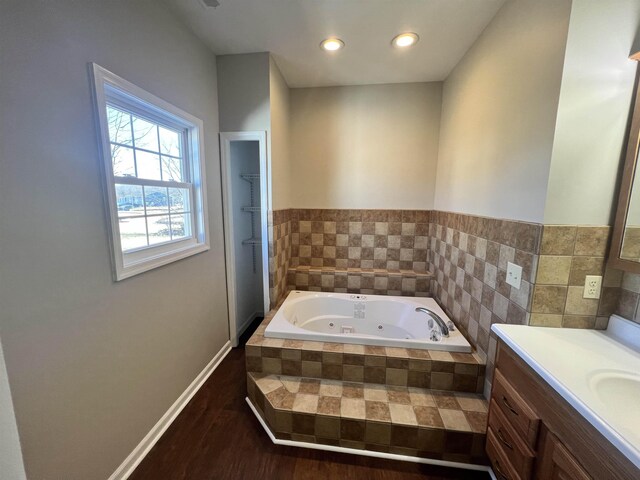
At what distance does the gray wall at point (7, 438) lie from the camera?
0.47 metres

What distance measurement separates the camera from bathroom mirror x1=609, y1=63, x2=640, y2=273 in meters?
1.09

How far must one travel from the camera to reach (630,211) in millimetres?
1117

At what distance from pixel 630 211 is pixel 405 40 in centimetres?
174

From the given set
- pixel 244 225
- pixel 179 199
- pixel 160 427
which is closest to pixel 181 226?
pixel 179 199

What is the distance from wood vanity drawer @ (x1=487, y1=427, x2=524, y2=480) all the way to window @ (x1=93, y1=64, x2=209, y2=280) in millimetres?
2005

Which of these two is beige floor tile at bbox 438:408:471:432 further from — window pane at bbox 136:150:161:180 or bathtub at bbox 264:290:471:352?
window pane at bbox 136:150:161:180

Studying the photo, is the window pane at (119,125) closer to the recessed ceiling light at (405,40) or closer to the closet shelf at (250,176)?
the closet shelf at (250,176)

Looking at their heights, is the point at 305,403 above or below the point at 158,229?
below

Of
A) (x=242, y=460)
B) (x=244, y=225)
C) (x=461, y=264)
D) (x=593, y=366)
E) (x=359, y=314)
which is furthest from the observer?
(x=244, y=225)

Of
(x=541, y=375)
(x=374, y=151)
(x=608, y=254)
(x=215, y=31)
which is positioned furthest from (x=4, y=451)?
(x=374, y=151)

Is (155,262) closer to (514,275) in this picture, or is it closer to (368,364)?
(368,364)

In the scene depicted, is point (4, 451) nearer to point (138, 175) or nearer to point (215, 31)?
point (138, 175)

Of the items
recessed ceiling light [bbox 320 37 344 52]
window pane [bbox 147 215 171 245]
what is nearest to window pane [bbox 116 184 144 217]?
window pane [bbox 147 215 171 245]

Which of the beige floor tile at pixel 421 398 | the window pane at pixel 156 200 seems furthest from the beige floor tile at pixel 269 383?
the window pane at pixel 156 200
